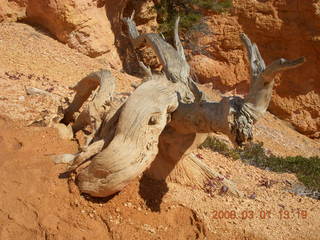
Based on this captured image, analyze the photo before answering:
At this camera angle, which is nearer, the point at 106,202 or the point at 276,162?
the point at 106,202

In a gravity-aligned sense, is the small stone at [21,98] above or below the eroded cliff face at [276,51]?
below

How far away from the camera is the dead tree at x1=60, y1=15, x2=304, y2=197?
3342 millimetres

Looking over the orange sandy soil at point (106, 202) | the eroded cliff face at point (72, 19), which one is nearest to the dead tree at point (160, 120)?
the orange sandy soil at point (106, 202)

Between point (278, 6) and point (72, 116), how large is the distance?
319 inches

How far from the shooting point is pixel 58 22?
29.2 feet

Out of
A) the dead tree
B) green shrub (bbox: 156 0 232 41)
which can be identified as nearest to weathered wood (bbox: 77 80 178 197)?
the dead tree

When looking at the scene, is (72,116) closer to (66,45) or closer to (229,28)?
(66,45)

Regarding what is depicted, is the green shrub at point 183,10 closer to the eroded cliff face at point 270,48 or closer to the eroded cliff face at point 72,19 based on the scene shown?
the eroded cliff face at point 270,48

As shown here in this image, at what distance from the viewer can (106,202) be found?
3916 mm
